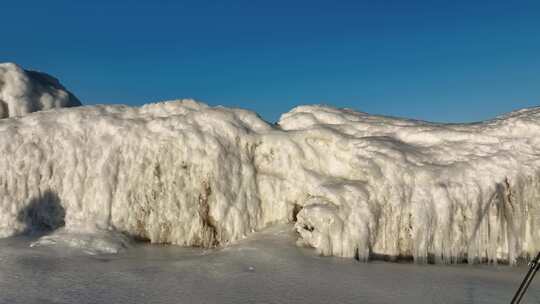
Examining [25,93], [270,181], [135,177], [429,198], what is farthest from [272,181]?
[25,93]

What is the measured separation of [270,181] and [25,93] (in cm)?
958

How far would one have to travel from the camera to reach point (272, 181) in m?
12.2

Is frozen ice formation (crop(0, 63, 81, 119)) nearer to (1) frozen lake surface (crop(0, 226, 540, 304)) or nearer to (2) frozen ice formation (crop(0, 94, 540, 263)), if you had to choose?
(2) frozen ice formation (crop(0, 94, 540, 263))

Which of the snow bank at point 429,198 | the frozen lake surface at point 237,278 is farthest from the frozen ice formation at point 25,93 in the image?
the snow bank at point 429,198

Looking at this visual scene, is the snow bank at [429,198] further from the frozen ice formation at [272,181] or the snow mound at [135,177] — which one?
the snow mound at [135,177]

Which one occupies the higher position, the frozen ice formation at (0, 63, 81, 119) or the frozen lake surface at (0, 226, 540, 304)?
the frozen ice formation at (0, 63, 81, 119)

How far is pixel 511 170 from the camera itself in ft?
35.9

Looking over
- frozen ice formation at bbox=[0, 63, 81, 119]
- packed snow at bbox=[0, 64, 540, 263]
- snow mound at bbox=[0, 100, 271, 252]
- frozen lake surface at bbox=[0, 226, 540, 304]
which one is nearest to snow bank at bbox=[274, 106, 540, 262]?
packed snow at bbox=[0, 64, 540, 263]

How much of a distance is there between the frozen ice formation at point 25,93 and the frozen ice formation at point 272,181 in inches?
96.5

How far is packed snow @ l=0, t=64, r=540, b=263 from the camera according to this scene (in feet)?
34.5

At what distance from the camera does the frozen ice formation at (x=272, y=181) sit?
10.5 metres

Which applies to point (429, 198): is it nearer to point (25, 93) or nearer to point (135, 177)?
point (135, 177)

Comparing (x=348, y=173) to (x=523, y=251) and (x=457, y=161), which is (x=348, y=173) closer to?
(x=457, y=161)

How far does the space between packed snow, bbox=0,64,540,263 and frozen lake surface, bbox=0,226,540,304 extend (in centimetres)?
87
